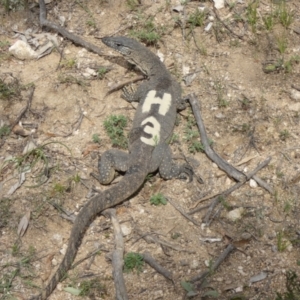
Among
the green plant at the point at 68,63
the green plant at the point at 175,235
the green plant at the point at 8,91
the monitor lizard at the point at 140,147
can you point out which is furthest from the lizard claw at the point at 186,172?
the green plant at the point at 8,91

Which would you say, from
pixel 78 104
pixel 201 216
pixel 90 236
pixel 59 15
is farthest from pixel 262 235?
pixel 59 15

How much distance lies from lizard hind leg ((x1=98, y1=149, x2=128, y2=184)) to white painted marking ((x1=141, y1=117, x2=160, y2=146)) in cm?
32

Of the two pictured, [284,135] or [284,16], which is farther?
[284,16]

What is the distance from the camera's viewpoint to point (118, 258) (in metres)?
5.57

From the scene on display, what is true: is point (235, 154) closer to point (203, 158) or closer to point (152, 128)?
point (203, 158)

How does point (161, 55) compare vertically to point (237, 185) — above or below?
above

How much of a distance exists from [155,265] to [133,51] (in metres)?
3.45

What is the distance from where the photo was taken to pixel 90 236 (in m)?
5.90

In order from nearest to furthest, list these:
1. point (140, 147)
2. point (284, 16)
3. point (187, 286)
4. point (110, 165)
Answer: point (187, 286)
point (110, 165)
point (140, 147)
point (284, 16)

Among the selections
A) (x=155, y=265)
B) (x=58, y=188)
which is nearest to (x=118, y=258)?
(x=155, y=265)

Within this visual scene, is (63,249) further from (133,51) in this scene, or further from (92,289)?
(133,51)

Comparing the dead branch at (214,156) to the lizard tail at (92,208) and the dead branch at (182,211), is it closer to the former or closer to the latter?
the dead branch at (182,211)

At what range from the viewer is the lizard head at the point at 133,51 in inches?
305

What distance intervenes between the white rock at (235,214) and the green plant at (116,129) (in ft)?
5.31
